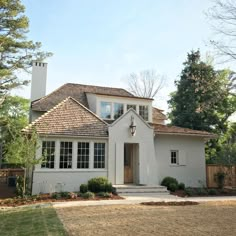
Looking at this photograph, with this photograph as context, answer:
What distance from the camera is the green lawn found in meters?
7.26

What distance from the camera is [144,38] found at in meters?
13.0

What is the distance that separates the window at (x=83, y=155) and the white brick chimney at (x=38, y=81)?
6.73 metres

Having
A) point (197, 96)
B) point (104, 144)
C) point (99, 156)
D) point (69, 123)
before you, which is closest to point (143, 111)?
point (104, 144)

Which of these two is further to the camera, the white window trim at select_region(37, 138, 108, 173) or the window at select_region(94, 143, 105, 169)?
the window at select_region(94, 143, 105, 169)

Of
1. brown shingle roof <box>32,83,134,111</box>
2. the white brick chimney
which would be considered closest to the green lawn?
brown shingle roof <box>32,83,134,111</box>

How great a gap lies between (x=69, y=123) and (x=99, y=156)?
2792 mm

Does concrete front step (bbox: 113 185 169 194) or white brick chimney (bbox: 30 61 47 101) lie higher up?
white brick chimney (bbox: 30 61 47 101)

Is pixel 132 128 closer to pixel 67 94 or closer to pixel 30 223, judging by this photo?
pixel 67 94

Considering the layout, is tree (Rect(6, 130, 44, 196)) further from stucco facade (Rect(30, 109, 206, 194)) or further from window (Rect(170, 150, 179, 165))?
window (Rect(170, 150, 179, 165))

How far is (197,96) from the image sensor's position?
27812 millimetres

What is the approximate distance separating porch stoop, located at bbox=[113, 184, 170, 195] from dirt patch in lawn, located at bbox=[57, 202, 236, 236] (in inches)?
152

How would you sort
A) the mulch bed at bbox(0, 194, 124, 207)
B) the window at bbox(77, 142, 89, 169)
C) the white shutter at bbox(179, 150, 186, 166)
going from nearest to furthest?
the mulch bed at bbox(0, 194, 124, 207)
the window at bbox(77, 142, 89, 169)
the white shutter at bbox(179, 150, 186, 166)

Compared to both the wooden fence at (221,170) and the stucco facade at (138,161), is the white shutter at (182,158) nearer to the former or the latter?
the stucco facade at (138,161)

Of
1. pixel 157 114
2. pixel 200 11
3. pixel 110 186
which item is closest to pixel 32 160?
pixel 110 186
